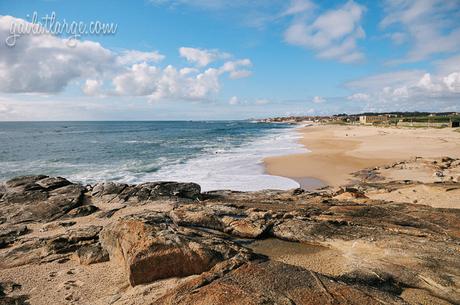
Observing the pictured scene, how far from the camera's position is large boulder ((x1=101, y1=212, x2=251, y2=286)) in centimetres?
587

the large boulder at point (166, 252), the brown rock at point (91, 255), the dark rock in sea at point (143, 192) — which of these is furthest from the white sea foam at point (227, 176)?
the large boulder at point (166, 252)

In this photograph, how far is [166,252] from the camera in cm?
596

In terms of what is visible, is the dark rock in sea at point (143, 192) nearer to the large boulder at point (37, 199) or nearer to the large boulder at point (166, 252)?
the large boulder at point (37, 199)

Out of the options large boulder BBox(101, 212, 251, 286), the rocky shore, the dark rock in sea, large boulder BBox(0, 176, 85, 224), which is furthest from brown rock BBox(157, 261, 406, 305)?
large boulder BBox(0, 176, 85, 224)

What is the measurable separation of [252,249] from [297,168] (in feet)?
68.7

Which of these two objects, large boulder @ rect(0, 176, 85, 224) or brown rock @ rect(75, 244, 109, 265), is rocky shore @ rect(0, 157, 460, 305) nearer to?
brown rock @ rect(75, 244, 109, 265)

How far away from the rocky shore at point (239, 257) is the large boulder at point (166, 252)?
0.8 inches

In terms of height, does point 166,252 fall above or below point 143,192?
above

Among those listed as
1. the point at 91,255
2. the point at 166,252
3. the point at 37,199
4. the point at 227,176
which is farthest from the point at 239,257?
the point at 227,176

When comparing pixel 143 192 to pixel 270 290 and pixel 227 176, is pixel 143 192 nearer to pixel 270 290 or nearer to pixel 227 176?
pixel 270 290

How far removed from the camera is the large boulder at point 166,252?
5867 millimetres

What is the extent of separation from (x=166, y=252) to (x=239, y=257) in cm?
143

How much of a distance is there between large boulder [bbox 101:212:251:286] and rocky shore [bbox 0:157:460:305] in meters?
0.02

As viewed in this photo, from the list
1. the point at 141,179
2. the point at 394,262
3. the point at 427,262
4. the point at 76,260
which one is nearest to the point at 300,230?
the point at 394,262
